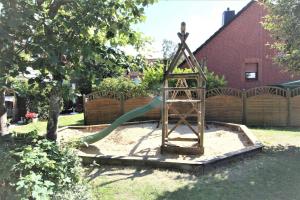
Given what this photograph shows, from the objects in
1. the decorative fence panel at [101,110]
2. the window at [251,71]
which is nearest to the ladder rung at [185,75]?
the decorative fence panel at [101,110]

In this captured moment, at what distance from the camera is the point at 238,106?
1400 cm

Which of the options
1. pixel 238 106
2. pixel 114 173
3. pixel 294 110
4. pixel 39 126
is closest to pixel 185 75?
pixel 114 173

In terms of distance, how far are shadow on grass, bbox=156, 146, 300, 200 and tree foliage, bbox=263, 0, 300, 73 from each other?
298cm

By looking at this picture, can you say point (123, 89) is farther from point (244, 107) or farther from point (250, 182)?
point (250, 182)

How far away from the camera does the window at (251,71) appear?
20.8 m

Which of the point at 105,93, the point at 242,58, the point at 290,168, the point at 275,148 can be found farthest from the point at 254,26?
the point at 290,168

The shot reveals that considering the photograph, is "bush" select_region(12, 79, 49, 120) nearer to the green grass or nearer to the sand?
the sand

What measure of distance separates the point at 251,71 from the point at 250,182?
1613 centimetres

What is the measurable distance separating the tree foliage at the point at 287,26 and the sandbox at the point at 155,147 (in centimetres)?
259

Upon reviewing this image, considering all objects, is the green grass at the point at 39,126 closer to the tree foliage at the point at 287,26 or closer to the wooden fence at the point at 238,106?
the wooden fence at the point at 238,106

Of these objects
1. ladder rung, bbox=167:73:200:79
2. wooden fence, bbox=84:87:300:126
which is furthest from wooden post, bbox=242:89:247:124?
ladder rung, bbox=167:73:200:79

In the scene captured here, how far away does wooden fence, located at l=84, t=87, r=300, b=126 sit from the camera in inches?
525

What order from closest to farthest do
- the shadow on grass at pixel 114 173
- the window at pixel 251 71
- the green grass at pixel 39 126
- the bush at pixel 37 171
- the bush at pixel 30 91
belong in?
1. the bush at pixel 37 171
2. the bush at pixel 30 91
3. the shadow on grass at pixel 114 173
4. the green grass at pixel 39 126
5. the window at pixel 251 71

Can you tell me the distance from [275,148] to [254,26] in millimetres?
13641
